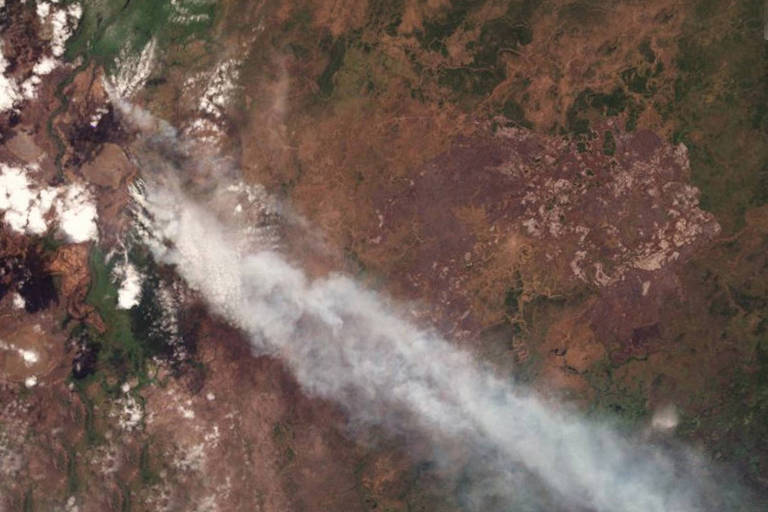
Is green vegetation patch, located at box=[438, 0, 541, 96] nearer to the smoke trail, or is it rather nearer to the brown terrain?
the brown terrain

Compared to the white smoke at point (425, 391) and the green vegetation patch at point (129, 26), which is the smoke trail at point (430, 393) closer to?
the white smoke at point (425, 391)

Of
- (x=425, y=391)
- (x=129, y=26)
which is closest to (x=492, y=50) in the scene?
(x=425, y=391)

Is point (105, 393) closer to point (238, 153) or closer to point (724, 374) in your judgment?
point (238, 153)

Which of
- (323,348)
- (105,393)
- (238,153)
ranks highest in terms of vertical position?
(238,153)

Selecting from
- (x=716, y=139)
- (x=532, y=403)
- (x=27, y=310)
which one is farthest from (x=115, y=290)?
(x=716, y=139)

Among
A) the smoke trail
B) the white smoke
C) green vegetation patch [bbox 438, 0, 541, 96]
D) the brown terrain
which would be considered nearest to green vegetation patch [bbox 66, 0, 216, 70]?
the brown terrain

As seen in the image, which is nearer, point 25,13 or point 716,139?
point 716,139

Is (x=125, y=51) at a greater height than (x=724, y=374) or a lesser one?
lesser

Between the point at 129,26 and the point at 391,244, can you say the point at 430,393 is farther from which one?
the point at 129,26
